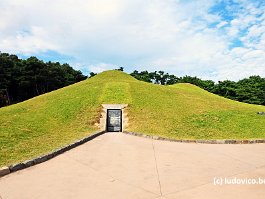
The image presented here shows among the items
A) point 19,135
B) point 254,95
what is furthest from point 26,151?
point 254,95

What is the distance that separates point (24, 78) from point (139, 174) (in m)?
44.6

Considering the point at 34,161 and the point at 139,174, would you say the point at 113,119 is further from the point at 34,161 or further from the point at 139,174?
the point at 139,174

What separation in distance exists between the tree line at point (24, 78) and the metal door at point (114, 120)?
105ft

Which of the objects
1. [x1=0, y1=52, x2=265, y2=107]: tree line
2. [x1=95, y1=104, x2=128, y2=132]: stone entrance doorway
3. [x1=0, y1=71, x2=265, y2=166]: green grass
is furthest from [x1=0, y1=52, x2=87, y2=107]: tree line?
[x1=95, y1=104, x2=128, y2=132]: stone entrance doorway

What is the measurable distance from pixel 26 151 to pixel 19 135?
311 centimetres

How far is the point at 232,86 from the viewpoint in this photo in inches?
2393

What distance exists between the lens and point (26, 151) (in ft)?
31.1

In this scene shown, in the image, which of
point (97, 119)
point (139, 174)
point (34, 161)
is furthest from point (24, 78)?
point (139, 174)

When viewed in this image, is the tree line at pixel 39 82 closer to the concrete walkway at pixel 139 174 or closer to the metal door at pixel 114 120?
the metal door at pixel 114 120

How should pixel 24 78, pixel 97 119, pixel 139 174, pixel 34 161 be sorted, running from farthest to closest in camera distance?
1. pixel 24 78
2. pixel 97 119
3. pixel 34 161
4. pixel 139 174

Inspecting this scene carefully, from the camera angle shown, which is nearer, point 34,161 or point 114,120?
point 34,161

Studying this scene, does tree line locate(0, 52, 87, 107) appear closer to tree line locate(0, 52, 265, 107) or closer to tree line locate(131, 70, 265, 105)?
tree line locate(0, 52, 265, 107)

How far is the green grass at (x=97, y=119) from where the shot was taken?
37.6 ft

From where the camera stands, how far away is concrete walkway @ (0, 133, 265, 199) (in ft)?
18.2
